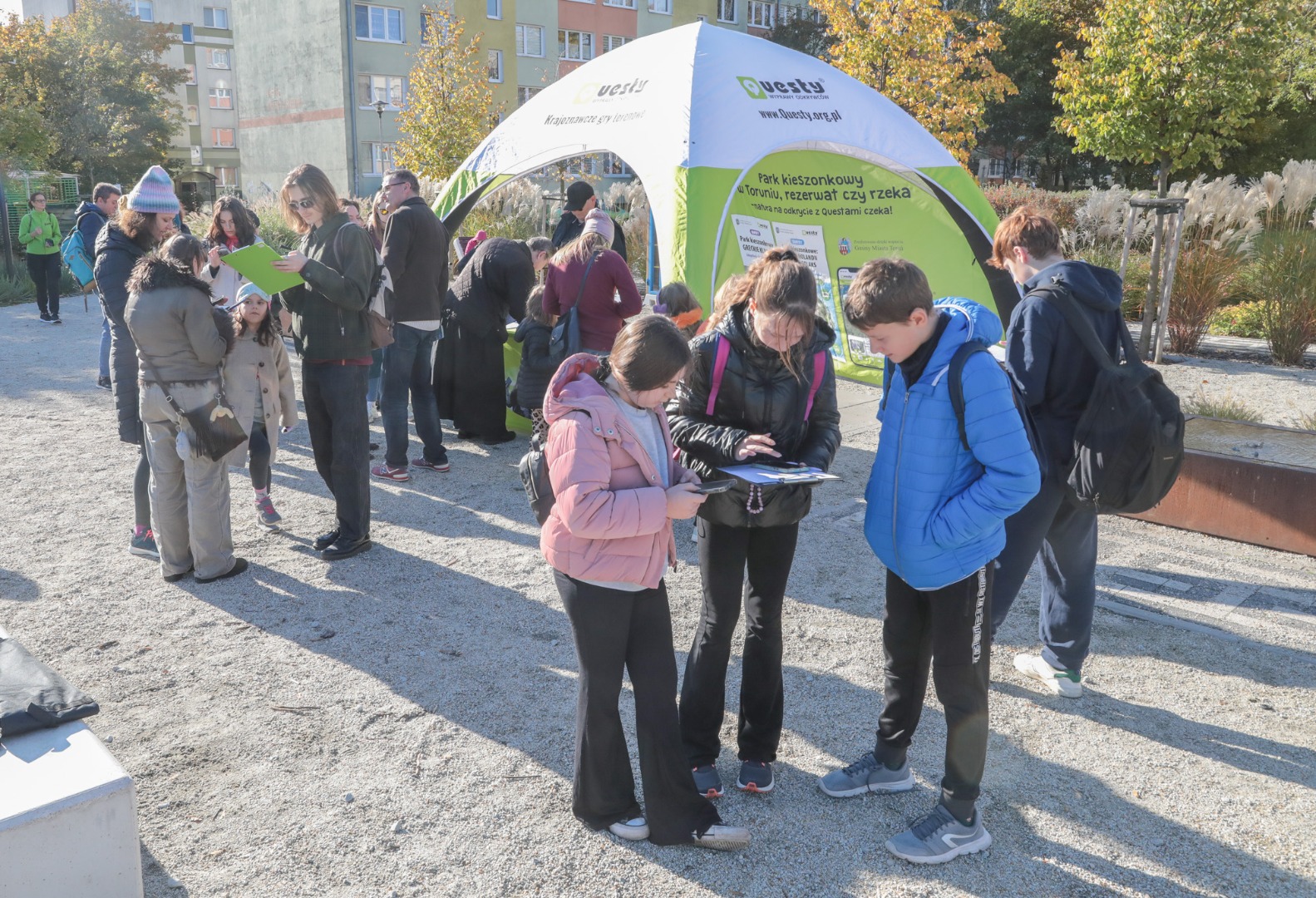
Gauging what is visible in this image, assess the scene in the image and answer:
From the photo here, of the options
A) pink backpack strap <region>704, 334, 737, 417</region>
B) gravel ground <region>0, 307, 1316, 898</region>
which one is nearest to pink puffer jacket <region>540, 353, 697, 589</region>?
pink backpack strap <region>704, 334, 737, 417</region>

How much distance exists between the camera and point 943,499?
2791 mm

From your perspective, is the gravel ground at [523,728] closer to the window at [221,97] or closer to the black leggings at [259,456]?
the black leggings at [259,456]

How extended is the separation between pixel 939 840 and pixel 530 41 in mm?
44736

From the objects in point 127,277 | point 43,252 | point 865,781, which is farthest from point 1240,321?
point 43,252

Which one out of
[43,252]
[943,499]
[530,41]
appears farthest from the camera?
[530,41]

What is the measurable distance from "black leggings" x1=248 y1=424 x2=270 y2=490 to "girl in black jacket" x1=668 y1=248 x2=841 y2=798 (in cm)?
325

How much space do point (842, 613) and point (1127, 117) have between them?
1126 centimetres

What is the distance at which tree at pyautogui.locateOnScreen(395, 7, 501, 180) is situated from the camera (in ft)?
75.5

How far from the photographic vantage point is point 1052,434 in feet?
12.2

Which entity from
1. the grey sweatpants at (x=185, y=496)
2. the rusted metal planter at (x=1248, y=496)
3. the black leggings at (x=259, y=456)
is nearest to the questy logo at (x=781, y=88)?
the rusted metal planter at (x=1248, y=496)

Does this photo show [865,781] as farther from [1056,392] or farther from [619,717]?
[1056,392]

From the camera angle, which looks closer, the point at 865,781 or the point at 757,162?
the point at 865,781

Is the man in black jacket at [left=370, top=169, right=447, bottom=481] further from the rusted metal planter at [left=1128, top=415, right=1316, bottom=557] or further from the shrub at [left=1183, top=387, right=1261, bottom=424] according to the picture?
the shrub at [left=1183, top=387, right=1261, bottom=424]

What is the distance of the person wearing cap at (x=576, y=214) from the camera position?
7762 mm
